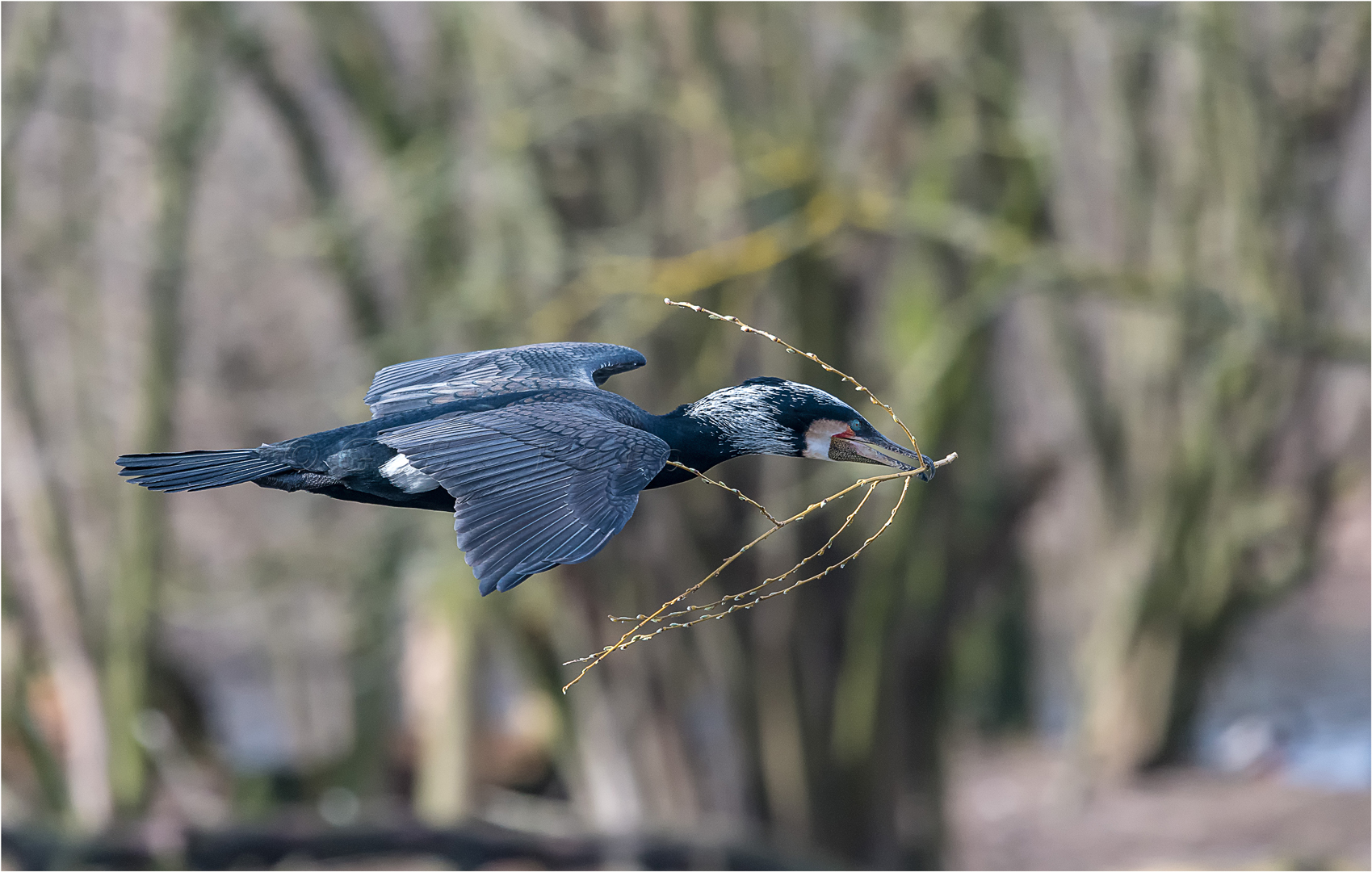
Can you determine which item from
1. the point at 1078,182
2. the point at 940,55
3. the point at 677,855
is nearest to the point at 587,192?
the point at 940,55

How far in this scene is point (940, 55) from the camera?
27.1 ft

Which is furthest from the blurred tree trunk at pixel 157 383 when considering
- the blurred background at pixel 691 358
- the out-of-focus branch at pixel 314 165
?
the out-of-focus branch at pixel 314 165

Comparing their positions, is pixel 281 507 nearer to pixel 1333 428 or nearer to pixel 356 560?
pixel 356 560

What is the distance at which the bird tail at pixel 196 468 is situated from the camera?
222 centimetres

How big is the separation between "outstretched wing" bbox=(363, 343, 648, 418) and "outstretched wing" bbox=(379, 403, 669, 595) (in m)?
0.26

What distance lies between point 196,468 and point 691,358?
19.2ft

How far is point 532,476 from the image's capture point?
218cm

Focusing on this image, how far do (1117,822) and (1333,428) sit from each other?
3890mm

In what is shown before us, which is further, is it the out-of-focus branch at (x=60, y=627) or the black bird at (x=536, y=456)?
the out-of-focus branch at (x=60, y=627)

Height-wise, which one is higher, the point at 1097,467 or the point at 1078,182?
the point at 1078,182

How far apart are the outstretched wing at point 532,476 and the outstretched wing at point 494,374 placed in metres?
0.26

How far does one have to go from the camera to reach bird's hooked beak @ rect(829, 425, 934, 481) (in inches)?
86.7

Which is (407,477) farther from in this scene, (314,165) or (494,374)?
(314,165)

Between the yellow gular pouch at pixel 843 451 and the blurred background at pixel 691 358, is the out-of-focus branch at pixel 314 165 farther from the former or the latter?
the yellow gular pouch at pixel 843 451
